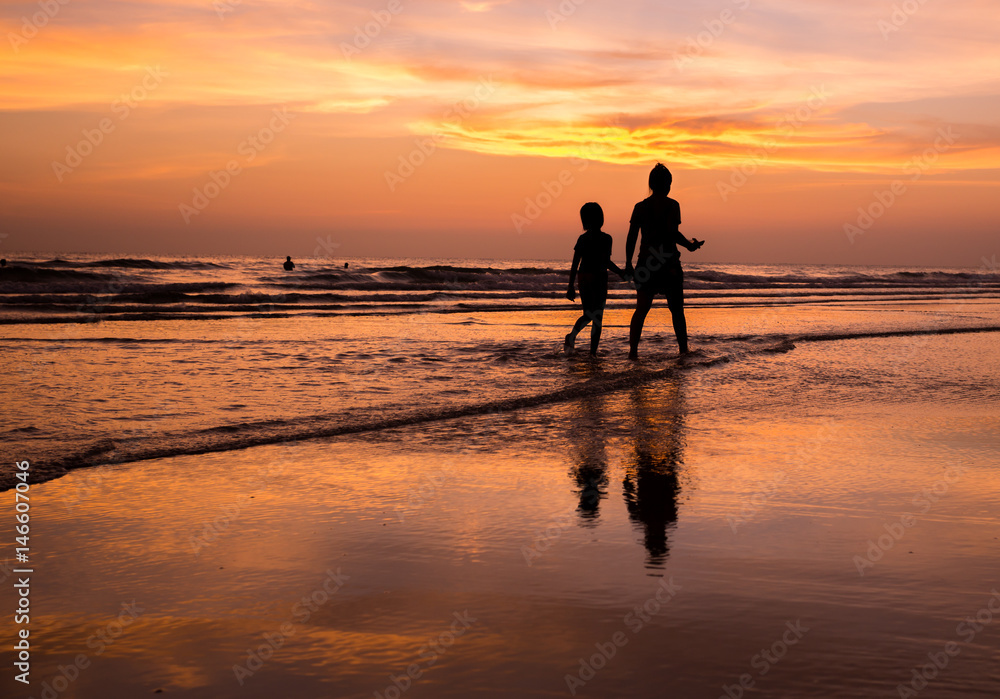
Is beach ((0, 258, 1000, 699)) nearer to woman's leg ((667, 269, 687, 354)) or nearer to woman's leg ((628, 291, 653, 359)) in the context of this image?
woman's leg ((628, 291, 653, 359))

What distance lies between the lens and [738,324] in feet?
55.3

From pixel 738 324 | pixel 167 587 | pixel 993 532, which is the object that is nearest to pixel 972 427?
pixel 993 532

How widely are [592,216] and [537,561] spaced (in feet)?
25.8

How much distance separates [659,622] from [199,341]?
1040 centimetres

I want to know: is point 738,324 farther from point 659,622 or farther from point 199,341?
point 659,622

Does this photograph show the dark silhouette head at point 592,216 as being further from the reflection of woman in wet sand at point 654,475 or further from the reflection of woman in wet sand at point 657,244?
the reflection of woman in wet sand at point 654,475

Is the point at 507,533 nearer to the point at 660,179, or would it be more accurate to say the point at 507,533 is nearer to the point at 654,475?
the point at 654,475

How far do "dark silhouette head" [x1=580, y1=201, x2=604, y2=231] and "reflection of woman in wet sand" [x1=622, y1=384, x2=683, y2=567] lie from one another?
13.4 ft

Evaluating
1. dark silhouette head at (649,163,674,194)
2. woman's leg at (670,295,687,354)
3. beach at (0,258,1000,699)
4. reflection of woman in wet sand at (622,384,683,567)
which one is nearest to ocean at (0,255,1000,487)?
beach at (0,258,1000,699)

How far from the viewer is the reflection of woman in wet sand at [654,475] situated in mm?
3547

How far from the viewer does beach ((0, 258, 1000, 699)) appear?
2375 millimetres

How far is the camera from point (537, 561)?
319 centimetres

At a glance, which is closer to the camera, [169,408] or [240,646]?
[240,646]

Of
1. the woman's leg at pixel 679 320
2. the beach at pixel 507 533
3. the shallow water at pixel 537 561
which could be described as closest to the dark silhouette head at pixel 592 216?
the woman's leg at pixel 679 320
